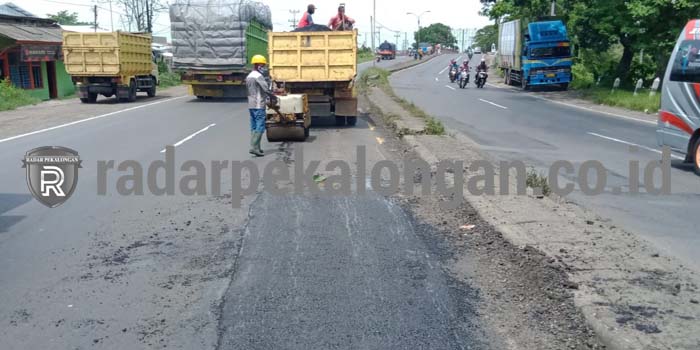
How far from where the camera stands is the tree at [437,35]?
151m

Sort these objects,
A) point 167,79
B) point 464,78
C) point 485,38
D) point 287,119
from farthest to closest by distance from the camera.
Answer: point 485,38
point 167,79
point 464,78
point 287,119

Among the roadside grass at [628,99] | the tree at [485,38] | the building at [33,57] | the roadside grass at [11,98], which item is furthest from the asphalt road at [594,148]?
the tree at [485,38]

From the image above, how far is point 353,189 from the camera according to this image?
31.0ft

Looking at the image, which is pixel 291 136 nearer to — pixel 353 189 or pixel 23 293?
pixel 353 189

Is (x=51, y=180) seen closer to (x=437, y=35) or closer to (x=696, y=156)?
(x=696, y=156)

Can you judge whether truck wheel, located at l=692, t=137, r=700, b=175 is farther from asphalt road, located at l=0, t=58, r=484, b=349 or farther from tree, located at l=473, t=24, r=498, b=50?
tree, located at l=473, t=24, r=498, b=50

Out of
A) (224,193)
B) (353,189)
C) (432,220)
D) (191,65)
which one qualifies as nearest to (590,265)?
(432,220)

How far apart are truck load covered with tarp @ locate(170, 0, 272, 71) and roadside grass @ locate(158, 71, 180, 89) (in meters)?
15.0

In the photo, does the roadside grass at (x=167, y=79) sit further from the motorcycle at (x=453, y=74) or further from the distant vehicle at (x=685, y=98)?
the distant vehicle at (x=685, y=98)

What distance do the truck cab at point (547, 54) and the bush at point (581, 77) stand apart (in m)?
1.46

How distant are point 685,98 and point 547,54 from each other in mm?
24201

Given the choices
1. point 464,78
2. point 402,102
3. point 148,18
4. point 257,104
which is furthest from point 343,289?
point 148,18

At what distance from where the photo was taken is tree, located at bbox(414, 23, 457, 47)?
150625mm

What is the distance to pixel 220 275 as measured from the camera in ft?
18.8
